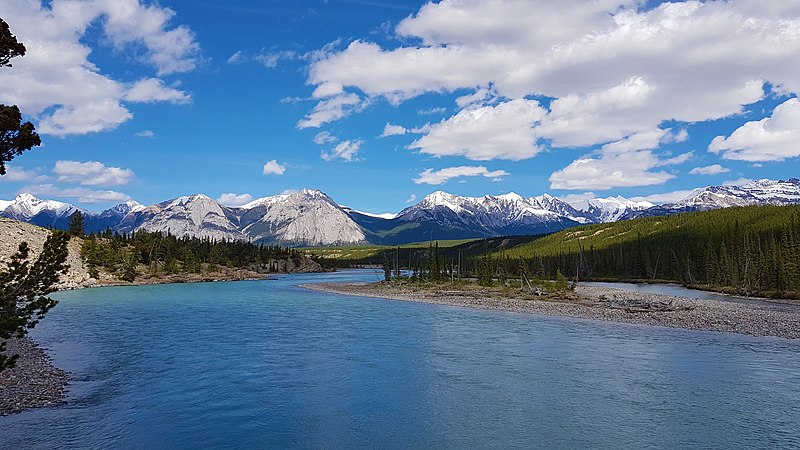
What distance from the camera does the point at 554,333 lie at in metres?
48.8

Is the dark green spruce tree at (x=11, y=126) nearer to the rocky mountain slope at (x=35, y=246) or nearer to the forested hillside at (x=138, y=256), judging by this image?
the rocky mountain slope at (x=35, y=246)

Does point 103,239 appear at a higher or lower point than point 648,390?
higher

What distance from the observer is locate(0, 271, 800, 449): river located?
2089 cm

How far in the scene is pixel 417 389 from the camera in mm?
28719

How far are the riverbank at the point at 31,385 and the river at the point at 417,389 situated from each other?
879mm

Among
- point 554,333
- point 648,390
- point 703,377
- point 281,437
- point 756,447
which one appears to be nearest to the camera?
point 756,447

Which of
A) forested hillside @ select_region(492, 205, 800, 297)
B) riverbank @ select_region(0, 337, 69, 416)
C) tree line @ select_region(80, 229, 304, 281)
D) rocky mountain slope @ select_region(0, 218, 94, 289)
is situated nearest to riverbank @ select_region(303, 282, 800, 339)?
forested hillside @ select_region(492, 205, 800, 297)

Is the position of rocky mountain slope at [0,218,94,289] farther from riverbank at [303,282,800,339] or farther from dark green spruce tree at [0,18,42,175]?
dark green spruce tree at [0,18,42,175]

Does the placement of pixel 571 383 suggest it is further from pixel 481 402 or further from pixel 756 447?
pixel 756 447

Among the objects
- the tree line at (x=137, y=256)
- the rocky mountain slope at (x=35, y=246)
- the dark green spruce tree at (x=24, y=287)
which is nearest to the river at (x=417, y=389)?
the dark green spruce tree at (x=24, y=287)

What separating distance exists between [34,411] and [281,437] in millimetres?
12346

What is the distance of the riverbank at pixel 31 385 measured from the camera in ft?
78.6

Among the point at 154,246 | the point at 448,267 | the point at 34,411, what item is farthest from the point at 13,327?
the point at 154,246

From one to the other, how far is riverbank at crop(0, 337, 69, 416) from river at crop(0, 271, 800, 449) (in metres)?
0.88
